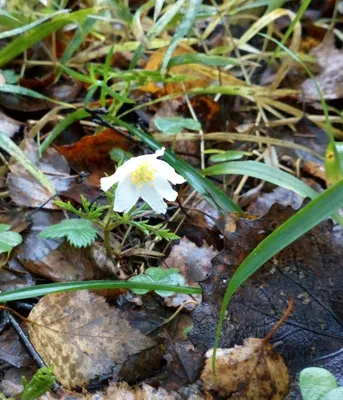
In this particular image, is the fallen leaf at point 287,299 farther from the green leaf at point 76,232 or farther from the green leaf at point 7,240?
the green leaf at point 7,240

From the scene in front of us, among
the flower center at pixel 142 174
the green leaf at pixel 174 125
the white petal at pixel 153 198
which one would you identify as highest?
the flower center at pixel 142 174

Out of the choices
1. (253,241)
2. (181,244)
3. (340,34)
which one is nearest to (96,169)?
(181,244)

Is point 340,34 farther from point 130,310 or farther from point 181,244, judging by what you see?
point 130,310

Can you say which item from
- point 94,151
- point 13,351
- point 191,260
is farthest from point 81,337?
point 94,151

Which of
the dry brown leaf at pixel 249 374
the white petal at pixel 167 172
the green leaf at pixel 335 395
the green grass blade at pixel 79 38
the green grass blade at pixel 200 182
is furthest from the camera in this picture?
the green grass blade at pixel 79 38

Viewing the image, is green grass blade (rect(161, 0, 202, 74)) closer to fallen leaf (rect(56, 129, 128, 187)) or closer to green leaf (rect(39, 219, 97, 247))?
fallen leaf (rect(56, 129, 128, 187))

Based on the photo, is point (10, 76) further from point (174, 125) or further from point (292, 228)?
point (292, 228)

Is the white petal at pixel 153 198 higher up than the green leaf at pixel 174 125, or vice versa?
the white petal at pixel 153 198

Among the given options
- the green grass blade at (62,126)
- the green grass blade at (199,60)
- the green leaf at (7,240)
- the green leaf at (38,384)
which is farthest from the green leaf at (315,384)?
the green grass blade at (199,60)

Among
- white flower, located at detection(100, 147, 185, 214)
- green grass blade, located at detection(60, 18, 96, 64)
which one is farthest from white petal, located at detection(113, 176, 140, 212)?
green grass blade, located at detection(60, 18, 96, 64)
